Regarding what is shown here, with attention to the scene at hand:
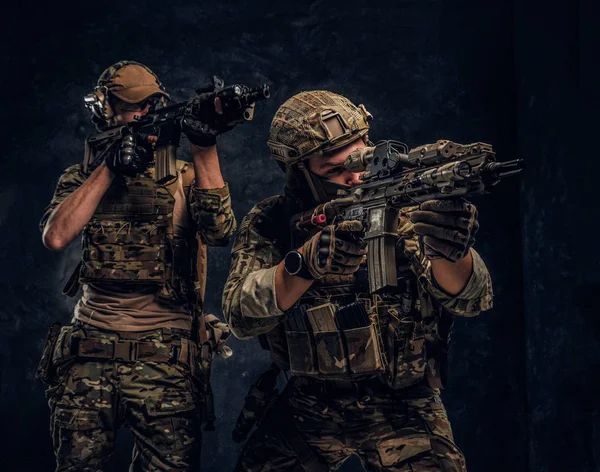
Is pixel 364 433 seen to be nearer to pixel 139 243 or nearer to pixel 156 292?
pixel 156 292

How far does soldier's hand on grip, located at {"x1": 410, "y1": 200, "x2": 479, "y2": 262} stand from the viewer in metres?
2.51

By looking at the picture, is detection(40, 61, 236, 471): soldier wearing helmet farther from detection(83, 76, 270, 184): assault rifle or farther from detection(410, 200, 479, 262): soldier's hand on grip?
detection(410, 200, 479, 262): soldier's hand on grip

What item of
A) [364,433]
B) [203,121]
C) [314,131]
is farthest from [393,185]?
[203,121]

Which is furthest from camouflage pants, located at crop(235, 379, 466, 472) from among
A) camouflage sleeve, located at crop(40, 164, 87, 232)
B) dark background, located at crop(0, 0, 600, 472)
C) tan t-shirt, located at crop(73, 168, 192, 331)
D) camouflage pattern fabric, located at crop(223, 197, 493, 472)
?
camouflage sleeve, located at crop(40, 164, 87, 232)

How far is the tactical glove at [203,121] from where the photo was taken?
11.3 ft

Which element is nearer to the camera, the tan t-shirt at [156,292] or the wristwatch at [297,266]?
the wristwatch at [297,266]

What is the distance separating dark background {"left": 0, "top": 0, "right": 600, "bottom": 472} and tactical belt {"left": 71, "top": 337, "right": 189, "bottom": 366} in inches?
50.1

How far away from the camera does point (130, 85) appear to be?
3963mm

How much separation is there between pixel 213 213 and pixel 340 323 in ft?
2.70

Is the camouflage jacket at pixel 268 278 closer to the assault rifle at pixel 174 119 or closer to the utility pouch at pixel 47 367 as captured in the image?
the assault rifle at pixel 174 119

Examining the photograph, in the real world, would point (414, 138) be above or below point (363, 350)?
above

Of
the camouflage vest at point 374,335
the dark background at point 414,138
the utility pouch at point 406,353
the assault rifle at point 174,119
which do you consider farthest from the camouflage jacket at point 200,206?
the dark background at point 414,138

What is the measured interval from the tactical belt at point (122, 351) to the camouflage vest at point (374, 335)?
75cm

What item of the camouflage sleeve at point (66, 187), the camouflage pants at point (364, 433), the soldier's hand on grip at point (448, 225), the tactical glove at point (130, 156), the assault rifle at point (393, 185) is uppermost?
the tactical glove at point (130, 156)
